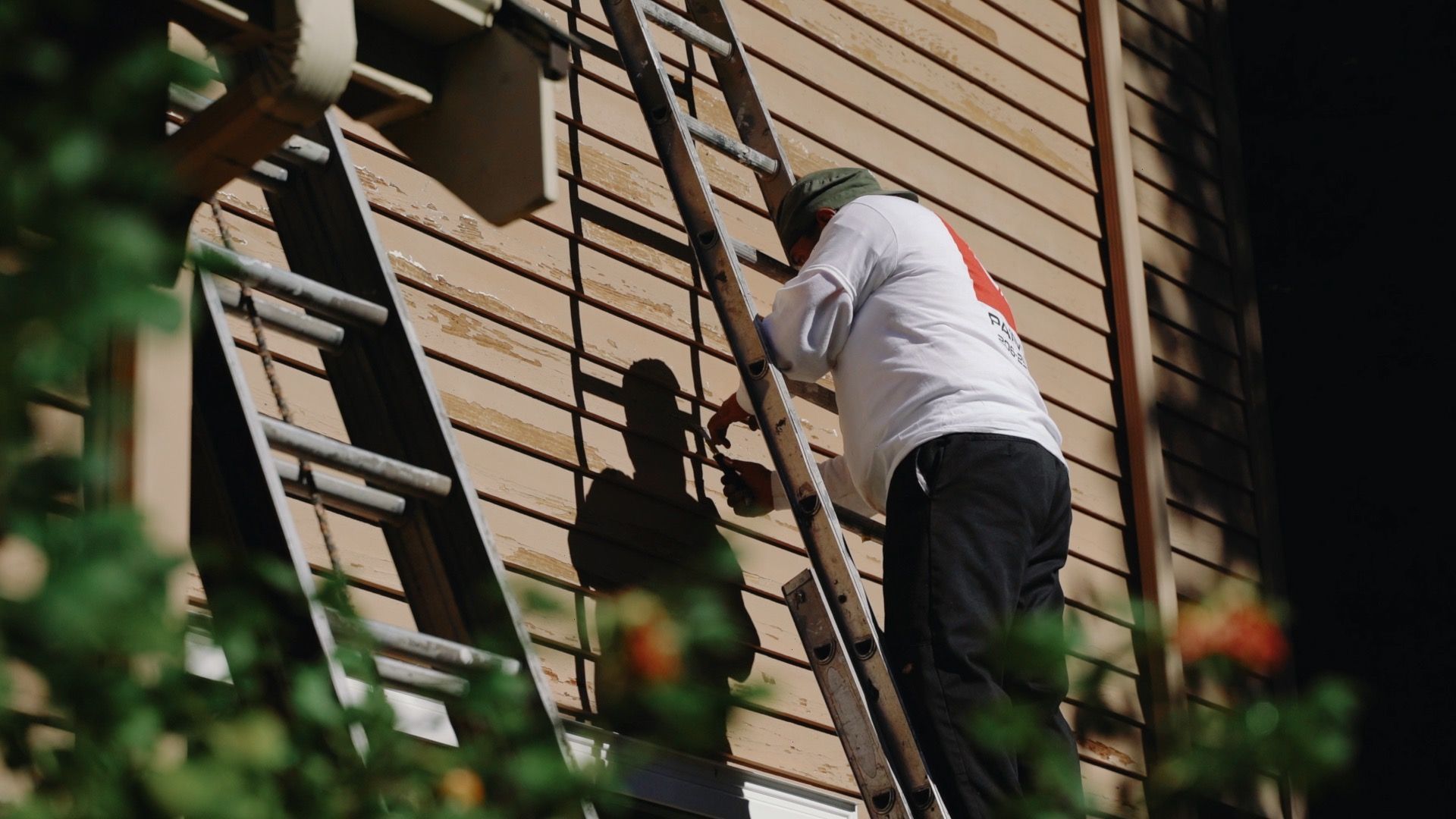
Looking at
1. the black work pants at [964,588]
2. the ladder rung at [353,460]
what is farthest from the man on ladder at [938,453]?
the ladder rung at [353,460]

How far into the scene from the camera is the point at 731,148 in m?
3.96

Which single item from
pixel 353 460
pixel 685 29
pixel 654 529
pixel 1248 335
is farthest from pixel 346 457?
pixel 1248 335

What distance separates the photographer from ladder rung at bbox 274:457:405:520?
223cm

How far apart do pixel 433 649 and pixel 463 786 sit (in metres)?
0.60

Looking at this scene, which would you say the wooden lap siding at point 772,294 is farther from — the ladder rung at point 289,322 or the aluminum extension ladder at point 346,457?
the ladder rung at point 289,322

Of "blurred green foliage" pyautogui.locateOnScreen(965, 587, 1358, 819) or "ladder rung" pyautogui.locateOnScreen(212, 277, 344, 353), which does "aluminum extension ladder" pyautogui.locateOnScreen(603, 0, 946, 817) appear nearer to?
"ladder rung" pyautogui.locateOnScreen(212, 277, 344, 353)

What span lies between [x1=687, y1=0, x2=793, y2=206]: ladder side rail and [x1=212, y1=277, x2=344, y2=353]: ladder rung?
6.23 ft

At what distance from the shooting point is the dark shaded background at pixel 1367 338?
7914 mm

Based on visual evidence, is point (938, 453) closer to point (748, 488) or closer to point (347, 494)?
point (748, 488)

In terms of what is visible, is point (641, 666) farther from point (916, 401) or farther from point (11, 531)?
point (916, 401)

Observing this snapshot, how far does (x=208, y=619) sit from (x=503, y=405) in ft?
7.15

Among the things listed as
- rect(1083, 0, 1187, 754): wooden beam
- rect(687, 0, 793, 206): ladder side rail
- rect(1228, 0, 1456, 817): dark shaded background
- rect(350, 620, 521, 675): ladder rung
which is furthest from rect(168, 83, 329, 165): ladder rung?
rect(1228, 0, 1456, 817): dark shaded background

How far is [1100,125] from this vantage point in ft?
18.7

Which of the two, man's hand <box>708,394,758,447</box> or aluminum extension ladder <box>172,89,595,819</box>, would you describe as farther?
man's hand <box>708,394,758,447</box>
